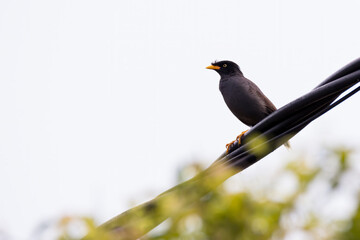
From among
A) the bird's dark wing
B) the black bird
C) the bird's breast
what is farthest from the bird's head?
the bird's dark wing

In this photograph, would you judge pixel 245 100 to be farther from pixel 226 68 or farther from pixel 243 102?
pixel 226 68

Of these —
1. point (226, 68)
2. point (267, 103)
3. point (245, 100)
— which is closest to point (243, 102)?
point (245, 100)

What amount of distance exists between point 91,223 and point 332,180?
0.72 metres

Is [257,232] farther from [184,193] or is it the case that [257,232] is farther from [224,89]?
[224,89]

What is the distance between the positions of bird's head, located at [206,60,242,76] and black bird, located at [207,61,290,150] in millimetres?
176

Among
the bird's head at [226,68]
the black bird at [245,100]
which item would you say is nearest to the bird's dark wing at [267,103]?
the black bird at [245,100]

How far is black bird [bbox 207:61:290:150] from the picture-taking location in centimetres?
A: 617

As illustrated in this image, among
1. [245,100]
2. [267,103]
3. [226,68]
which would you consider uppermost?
[226,68]

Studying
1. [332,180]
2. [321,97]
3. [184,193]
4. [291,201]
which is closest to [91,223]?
[184,193]

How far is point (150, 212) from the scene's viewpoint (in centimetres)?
186

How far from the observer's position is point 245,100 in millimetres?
6219

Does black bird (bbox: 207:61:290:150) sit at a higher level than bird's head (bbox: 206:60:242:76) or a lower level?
lower

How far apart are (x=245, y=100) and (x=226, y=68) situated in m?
0.96

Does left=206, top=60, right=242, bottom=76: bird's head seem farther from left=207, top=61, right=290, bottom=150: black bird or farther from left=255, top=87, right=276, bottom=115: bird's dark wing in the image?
left=255, top=87, right=276, bottom=115: bird's dark wing
